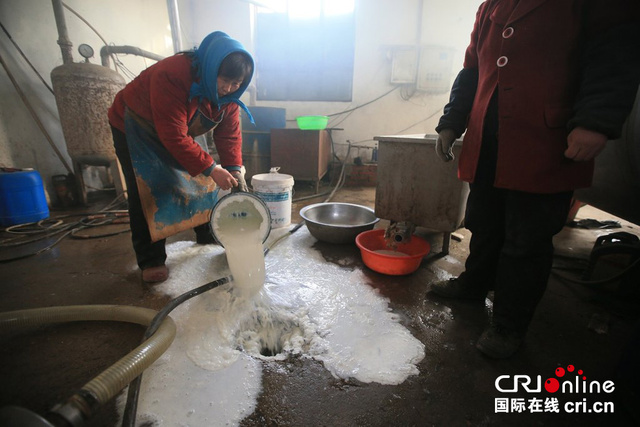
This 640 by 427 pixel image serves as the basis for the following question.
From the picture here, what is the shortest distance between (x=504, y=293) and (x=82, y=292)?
6.91 feet

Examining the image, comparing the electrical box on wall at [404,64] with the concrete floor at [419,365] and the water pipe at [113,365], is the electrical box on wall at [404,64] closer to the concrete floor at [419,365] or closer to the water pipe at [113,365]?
the concrete floor at [419,365]

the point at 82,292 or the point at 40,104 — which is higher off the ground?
the point at 40,104

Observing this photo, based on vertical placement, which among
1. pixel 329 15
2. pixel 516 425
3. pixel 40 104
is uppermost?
pixel 329 15

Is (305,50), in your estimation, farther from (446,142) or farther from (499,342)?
(499,342)

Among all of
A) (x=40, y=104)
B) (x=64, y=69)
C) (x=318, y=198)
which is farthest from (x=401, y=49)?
(x=40, y=104)

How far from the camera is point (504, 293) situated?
1202 millimetres

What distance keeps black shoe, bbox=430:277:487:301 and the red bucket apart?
20 centimetres

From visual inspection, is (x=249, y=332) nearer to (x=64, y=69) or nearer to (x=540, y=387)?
(x=540, y=387)

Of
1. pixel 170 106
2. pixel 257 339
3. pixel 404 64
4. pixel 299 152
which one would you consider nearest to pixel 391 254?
pixel 257 339

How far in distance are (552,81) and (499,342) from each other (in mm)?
1002

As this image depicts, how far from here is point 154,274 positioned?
67.1 inches

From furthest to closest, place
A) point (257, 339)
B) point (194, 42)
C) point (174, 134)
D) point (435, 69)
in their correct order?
point (194, 42) < point (435, 69) < point (174, 134) < point (257, 339)

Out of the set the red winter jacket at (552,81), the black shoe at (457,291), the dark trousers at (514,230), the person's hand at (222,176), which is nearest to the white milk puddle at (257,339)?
the black shoe at (457,291)

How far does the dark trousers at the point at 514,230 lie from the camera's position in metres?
1.07
